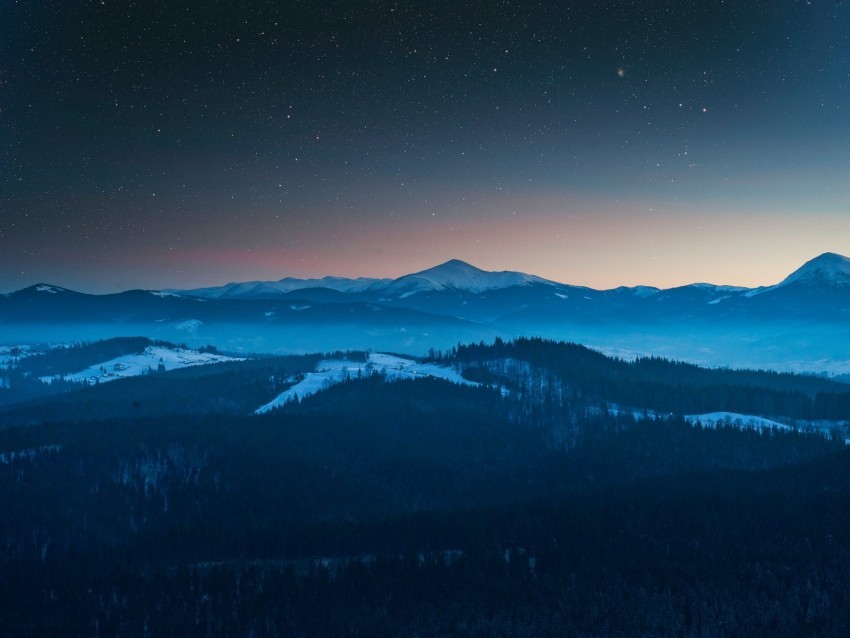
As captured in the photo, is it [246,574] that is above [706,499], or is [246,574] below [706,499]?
below

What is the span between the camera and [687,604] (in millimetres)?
133000

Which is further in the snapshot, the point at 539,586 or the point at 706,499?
the point at 706,499

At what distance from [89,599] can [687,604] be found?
4551 inches

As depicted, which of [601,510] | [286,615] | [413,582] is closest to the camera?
[286,615]

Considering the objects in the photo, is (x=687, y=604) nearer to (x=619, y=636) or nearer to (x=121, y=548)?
(x=619, y=636)

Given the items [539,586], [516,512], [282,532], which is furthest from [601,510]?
[282,532]

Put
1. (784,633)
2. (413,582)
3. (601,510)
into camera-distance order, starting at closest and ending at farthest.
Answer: (784,633) → (413,582) → (601,510)

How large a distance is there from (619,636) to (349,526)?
82973mm

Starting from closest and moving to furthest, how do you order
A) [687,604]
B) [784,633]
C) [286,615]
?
[784,633] → [687,604] → [286,615]

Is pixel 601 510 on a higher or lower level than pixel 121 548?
Answer: higher

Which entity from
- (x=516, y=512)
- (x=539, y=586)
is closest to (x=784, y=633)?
(x=539, y=586)

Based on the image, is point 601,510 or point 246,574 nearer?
point 246,574

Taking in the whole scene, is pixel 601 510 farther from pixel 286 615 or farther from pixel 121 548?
pixel 121 548

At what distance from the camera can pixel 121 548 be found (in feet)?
605
